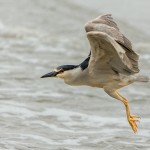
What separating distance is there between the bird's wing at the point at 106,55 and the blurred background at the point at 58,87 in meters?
1.08

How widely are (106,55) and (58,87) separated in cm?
383

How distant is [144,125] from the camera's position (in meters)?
10.5

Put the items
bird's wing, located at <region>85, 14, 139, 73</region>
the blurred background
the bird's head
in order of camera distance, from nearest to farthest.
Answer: bird's wing, located at <region>85, 14, 139, 73</region>, the bird's head, the blurred background

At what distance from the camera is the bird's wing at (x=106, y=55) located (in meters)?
8.26

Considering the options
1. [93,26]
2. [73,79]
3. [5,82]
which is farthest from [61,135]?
[5,82]

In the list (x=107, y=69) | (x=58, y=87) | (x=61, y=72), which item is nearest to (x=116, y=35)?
(x=107, y=69)

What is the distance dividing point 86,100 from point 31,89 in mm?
1145

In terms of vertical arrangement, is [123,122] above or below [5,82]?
below

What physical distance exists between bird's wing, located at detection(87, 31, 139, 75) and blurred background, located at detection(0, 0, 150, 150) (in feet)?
3.54

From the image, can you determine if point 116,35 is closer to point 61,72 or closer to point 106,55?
point 106,55

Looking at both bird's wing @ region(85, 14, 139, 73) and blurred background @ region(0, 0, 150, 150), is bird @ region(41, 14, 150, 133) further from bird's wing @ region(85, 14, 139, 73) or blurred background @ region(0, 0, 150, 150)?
blurred background @ region(0, 0, 150, 150)

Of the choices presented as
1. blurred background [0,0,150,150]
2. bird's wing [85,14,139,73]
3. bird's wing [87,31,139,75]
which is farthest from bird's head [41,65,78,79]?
blurred background [0,0,150,150]

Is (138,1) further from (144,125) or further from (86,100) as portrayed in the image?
(144,125)

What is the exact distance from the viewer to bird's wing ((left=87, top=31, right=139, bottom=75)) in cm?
826
